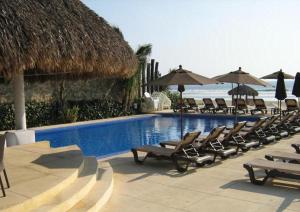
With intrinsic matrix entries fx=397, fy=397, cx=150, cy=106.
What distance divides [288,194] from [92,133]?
34.8 ft

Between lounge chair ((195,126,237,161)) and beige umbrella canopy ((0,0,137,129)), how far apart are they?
2269mm

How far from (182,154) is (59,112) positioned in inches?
428

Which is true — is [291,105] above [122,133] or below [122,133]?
above

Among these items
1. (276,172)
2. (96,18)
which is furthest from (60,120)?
(276,172)

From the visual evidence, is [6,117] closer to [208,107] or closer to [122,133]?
[122,133]

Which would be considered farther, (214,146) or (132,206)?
(214,146)

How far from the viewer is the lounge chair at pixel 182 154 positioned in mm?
7734

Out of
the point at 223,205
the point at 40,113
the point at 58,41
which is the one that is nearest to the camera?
→ the point at 223,205

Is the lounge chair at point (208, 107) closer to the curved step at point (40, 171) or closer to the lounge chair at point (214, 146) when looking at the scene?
the lounge chair at point (214, 146)

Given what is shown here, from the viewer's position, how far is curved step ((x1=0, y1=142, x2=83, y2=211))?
4805mm

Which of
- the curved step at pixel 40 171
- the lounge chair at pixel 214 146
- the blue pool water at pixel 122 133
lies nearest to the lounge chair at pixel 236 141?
the lounge chair at pixel 214 146

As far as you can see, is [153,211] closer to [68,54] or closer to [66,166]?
[66,166]

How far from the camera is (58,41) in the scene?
632cm

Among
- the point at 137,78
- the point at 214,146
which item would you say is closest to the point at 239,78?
the point at 214,146
